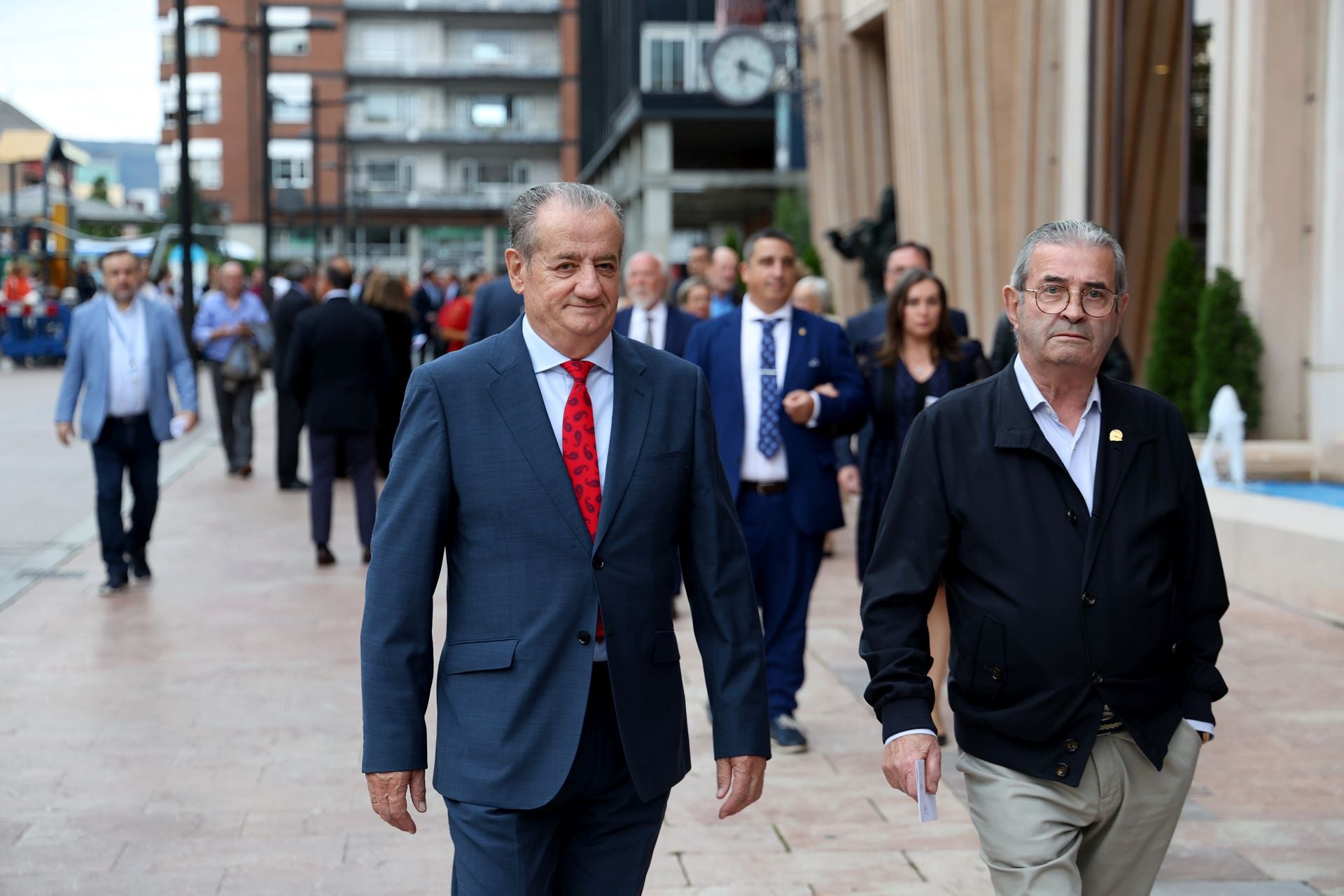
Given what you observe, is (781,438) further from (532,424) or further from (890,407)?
(532,424)

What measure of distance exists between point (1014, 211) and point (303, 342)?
409 inches

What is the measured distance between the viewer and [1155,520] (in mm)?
3223

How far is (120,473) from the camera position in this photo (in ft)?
32.4

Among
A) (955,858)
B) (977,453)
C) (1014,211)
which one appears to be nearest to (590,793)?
(977,453)

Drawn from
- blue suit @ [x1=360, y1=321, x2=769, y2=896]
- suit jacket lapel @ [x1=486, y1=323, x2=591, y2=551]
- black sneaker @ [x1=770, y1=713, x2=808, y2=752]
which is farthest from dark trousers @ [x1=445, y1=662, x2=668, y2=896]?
black sneaker @ [x1=770, y1=713, x2=808, y2=752]

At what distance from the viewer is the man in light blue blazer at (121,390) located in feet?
31.8

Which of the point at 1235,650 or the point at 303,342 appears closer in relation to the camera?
the point at 1235,650

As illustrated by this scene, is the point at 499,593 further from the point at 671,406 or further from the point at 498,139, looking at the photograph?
the point at 498,139

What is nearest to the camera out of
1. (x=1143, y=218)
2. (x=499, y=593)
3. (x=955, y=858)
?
(x=499, y=593)

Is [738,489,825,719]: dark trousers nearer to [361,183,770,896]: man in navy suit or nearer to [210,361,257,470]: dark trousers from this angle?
[361,183,770,896]: man in navy suit

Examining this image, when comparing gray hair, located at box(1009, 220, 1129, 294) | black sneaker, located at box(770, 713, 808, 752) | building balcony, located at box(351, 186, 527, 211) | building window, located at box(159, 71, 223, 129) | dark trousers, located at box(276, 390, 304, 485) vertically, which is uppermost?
building window, located at box(159, 71, 223, 129)

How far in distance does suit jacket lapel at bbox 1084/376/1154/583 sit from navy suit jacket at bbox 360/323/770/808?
764 millimetres

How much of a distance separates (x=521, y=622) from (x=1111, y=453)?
1.22 metres

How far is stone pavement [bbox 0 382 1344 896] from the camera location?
500 centimetres
